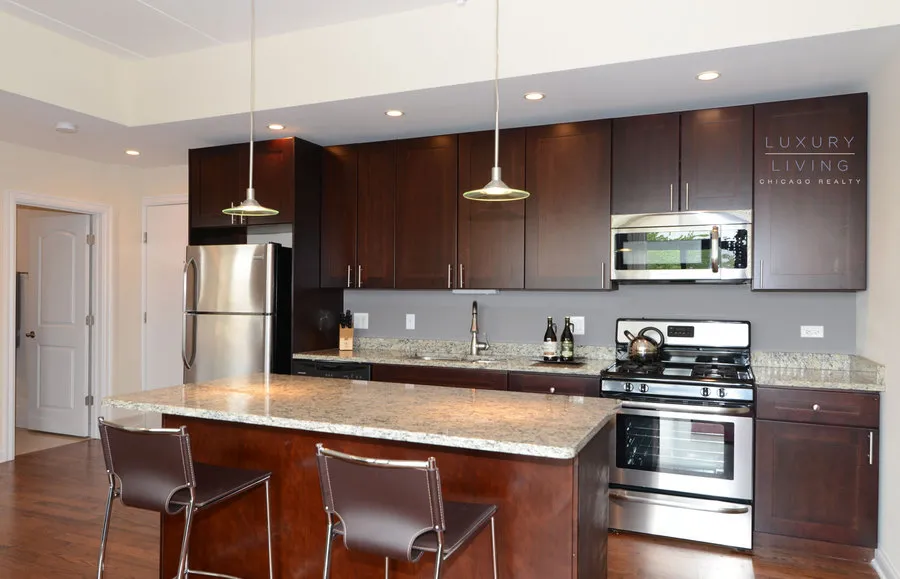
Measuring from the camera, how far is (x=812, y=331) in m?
3.67

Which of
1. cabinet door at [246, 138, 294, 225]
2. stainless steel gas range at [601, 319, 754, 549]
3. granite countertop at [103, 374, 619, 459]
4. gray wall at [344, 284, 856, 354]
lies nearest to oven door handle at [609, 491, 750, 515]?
stainless steel gas range at [601, 319, 754, 549]

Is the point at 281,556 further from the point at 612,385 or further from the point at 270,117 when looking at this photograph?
the point at 270,117

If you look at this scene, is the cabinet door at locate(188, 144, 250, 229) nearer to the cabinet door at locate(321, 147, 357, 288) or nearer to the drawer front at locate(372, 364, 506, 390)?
the cabinet door at locate(321, 147, 357, 288)

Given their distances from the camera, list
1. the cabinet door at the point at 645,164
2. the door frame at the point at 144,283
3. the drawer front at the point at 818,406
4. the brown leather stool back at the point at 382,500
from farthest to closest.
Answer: the door frame at the point at 144,283, the cabinet door at the point at 645,164, the drawer front at the point at 818,406, the brown leather stool back at the point at 382,500

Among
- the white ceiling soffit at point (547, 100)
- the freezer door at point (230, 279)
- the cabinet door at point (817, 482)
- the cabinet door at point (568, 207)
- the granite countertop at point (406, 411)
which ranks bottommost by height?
the cabinet door at point (817, 482)

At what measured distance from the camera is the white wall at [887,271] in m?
2.82

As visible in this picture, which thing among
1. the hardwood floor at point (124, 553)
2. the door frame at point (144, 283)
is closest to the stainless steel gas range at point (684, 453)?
the hardwood floor at point (124, 553)

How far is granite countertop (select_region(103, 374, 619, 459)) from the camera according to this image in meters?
1.89

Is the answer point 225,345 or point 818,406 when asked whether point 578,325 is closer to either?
point 818,406

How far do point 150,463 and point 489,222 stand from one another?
2.56 metres

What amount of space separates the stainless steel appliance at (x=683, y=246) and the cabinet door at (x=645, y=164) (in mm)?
81

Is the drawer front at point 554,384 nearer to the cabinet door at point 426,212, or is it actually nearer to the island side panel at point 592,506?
the cabinet door at point 426,212

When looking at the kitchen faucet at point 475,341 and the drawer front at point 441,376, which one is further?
the kitchen faucet at point 475,341

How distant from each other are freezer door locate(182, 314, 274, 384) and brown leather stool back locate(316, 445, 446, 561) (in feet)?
8.30
